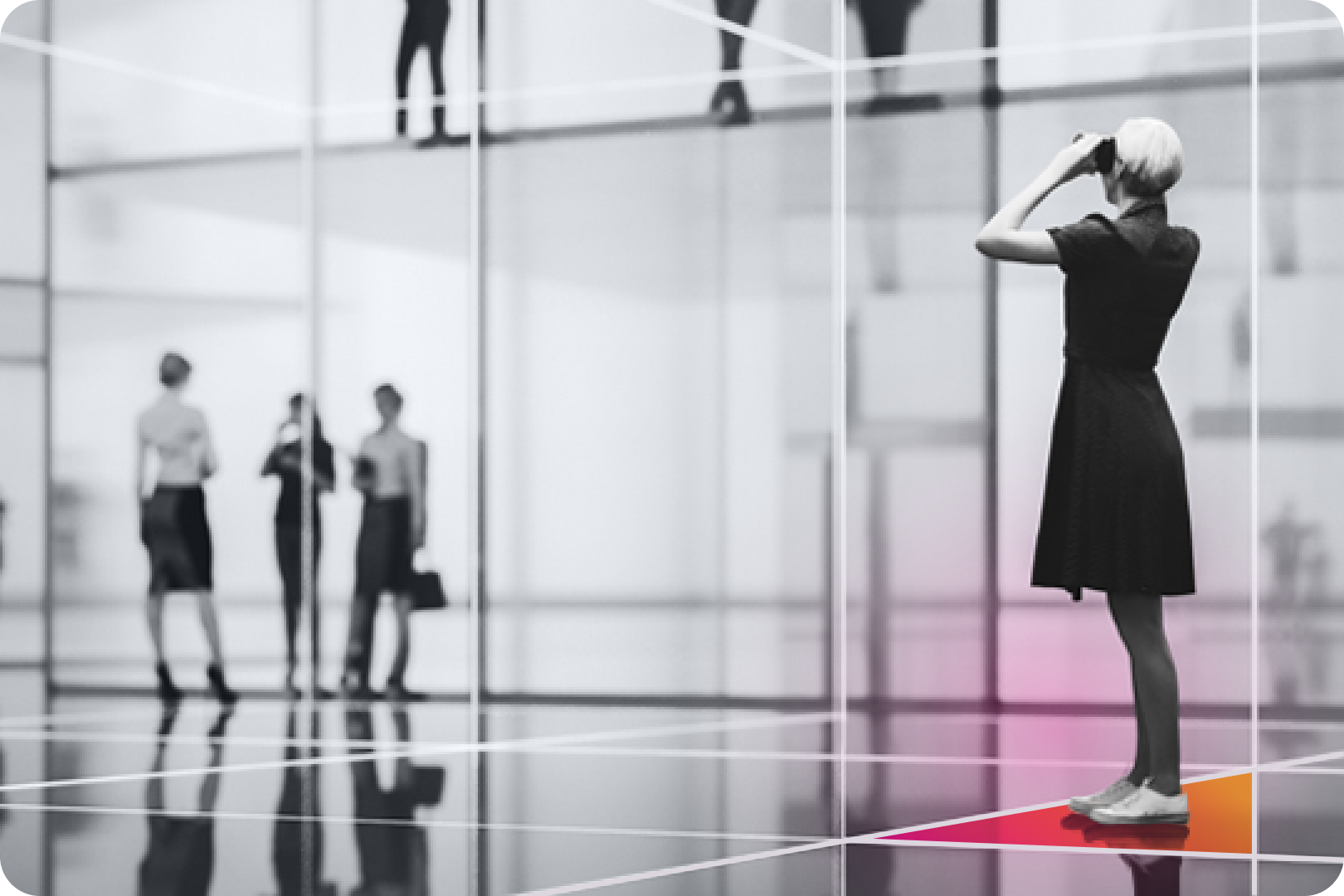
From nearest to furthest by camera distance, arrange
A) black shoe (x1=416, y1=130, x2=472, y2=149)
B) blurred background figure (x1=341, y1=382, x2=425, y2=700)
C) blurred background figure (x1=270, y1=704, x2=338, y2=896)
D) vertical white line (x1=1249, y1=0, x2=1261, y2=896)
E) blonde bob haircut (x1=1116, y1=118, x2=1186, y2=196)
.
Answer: blurred background figure (x1=270, y1=704, x2=338, y2=896) < blonde bob haircut (x1=1116, y1=118, x2=1186, y2=196) < vertical white line (x1=1249, y1=0, x2=1261, y2=896) < black shoe (x1=416, y1=130, x2=472, y2=149) < blurred background figure (x1=341, y1=382, x2=425, y2=700)

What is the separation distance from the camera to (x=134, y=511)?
868 centimetres

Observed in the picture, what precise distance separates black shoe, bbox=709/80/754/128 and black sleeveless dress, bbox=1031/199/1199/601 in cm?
398

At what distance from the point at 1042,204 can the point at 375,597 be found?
3.54 metres

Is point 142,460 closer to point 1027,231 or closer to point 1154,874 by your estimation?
point 1027,231

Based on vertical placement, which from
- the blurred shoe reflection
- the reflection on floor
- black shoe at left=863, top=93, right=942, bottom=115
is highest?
black shoe at left=863, top=93, right=942, bottom=115

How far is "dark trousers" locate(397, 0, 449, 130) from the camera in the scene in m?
8.28

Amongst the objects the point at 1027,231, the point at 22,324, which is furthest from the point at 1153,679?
the point at 22,324

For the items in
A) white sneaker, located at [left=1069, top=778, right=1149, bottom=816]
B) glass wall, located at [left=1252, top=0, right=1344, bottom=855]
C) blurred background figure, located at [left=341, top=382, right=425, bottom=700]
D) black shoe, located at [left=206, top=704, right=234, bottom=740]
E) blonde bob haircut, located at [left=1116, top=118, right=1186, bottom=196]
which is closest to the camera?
blonde bob haircut, located at [left=1116, top=118, right=1186, bottom=196]

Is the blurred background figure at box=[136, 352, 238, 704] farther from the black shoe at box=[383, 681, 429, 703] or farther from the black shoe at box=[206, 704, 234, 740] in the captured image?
the black shoe at box=[383, 681, 429, 703]

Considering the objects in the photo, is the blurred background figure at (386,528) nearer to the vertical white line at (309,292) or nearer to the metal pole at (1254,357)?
the vertical white line at (309,292)

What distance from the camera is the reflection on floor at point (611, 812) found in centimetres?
374

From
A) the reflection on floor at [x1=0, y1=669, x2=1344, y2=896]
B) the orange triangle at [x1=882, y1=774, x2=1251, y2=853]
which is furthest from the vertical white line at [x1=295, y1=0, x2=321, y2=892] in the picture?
the orange triangle at [x1=882, y1=774, x2=1251, y2=853]

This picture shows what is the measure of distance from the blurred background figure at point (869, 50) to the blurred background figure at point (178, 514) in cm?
290

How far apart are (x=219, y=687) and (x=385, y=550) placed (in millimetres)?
1006
